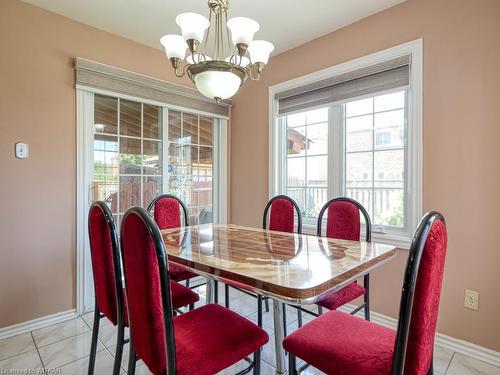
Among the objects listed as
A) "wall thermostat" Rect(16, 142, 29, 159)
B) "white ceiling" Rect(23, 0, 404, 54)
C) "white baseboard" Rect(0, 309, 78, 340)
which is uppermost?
"white ceiling" Rect(23, 0, 404, 54)

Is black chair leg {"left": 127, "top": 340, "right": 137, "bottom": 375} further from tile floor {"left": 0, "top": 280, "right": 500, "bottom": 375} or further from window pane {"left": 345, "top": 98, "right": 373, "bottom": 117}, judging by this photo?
window pane {"left": 345, "top": 98, "right": 373, "bottom": 117}

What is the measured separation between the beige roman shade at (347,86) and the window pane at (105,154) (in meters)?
1.66

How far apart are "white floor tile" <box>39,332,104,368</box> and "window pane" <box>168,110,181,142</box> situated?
1.93 meters

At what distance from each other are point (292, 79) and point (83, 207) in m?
2.26

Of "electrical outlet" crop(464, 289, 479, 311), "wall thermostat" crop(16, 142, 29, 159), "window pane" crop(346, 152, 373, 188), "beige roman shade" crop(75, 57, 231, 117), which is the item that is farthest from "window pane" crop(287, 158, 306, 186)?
"wall thermostat" crop(16, 142, 29, 159)

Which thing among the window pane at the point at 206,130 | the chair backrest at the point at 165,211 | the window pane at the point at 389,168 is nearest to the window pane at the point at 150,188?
the chair backrest at the point at 165,211

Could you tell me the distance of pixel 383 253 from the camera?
139cm

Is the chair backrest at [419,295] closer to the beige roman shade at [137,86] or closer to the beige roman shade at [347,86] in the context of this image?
the beige roman shade at [347,86]

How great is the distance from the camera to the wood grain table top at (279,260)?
0.98m

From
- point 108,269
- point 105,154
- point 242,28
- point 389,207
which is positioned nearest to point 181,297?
point 108,269

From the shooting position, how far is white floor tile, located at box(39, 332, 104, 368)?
1814 millimetres

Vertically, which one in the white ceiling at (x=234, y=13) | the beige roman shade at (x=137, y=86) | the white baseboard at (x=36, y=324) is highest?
the white ceiling at (x=234, y=13)

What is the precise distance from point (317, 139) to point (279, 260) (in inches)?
71.6

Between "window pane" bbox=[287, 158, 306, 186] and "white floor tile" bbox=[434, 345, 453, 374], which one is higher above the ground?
"window pane" bbox=[287, 158, 306, 186]
